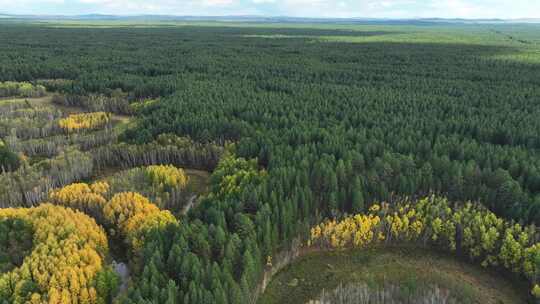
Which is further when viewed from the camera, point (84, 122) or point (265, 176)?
point (84, 122)

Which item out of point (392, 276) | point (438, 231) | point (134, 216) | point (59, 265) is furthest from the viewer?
point (134, 216)

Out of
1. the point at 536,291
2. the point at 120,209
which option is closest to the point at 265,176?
the point at 120,209

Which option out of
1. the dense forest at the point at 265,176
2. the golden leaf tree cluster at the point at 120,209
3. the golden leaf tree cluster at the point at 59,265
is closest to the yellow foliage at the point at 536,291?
the dense forest at the point at 265,176

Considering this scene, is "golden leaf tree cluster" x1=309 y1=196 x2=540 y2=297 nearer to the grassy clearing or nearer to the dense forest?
the dense forest

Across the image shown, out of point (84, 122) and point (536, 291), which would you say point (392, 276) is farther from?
point (84, 122)

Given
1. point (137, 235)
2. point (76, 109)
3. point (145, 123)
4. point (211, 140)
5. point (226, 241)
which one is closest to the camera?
point (226, 241)

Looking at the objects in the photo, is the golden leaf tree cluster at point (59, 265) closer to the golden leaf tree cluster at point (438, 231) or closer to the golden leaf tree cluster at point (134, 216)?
the golden leaf tree cluster at point (134, 216)

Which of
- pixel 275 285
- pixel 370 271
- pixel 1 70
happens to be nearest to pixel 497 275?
pixel 370 271

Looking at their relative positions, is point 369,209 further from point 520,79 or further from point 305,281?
point 520,79
